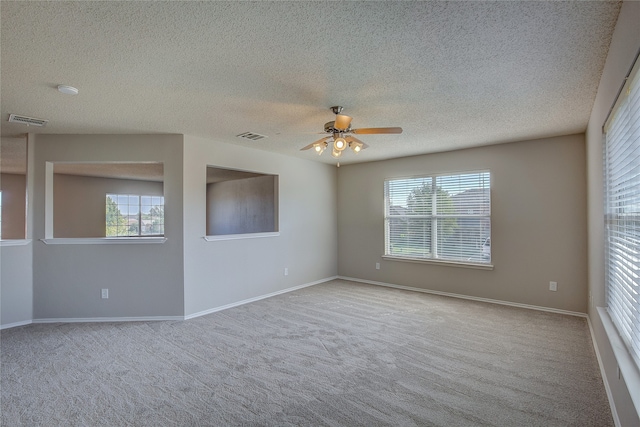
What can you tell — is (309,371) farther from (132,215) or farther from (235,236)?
(132,215)

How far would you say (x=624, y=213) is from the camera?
2.09 m

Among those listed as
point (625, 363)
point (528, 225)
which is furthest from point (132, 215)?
point (625, 363)

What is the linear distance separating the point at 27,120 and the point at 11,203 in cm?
564

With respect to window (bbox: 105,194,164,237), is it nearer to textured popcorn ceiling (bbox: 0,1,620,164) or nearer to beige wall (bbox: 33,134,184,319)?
beige wall (bbox: 33,134,184,319)

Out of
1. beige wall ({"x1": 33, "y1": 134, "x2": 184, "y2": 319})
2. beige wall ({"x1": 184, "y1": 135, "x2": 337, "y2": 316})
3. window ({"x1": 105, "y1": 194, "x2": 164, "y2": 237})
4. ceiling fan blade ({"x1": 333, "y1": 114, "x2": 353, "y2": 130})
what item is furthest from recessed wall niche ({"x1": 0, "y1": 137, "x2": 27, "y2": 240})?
ceiling fan blade ({"x1": 333, "y1": 114, "x2": 353, "y2": 130})

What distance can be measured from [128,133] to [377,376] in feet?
Result: 13.6

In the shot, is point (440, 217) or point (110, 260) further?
point (440, 217)

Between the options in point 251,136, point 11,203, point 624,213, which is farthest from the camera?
point 11,203

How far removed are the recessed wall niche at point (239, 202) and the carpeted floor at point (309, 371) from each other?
3.46 m

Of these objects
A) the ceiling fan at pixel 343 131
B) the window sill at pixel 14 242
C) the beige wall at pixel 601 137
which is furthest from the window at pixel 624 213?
the window sill at pixel 14 242

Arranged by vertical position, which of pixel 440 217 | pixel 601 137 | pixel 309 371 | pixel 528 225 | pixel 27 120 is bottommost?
pixel 309 371

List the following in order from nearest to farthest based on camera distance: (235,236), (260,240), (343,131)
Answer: (343,131) < (235,236) < (260,240)

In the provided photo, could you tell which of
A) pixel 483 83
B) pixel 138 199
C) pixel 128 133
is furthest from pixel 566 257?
pixel 138 199

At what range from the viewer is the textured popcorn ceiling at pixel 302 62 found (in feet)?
5.60
